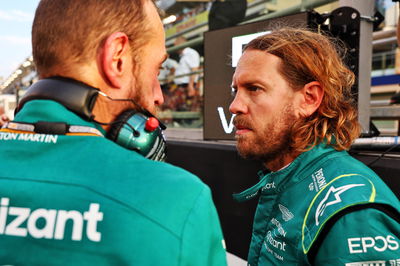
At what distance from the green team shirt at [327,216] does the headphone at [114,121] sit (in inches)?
17.1

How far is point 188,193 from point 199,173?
1.83 meters

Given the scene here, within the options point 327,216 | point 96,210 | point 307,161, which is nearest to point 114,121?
point 96,210

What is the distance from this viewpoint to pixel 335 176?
0.96 m

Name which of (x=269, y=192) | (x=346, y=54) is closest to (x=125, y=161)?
(x=269, y=192)

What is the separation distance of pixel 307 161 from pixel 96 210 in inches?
30.7

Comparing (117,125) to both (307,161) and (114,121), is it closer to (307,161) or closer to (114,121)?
(114,121)

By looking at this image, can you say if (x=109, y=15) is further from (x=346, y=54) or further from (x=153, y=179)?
(x=346, y=54)

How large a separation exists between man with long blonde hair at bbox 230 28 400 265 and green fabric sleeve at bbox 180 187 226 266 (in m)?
0.44

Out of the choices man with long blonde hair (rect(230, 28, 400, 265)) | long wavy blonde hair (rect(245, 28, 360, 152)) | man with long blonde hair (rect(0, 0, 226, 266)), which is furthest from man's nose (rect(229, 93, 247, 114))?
man with long blonde hair (rect(0, 0, 226, 266))

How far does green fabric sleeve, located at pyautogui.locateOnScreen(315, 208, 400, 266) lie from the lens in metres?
0.80

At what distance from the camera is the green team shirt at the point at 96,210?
18.7 inches

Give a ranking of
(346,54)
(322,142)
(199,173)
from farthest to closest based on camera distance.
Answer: (199,173) < (346,54) < (322,142)

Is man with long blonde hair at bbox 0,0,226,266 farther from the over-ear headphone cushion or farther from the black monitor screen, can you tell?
the black monitor screen

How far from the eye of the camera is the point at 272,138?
1.28 m
